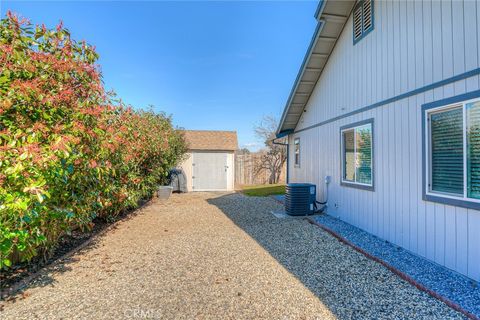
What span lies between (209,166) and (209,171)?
1.00 feet

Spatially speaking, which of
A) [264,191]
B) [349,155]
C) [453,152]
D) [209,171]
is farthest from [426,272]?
[209,171]

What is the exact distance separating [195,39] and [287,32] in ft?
14.2

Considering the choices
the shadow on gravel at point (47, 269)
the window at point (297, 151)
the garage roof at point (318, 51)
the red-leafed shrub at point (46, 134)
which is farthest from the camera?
the window at point (297, 151)

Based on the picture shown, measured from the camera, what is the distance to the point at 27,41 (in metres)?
3.62

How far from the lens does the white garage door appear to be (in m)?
16.3

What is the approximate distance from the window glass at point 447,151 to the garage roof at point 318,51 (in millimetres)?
3995

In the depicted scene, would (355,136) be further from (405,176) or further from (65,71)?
(65,71)

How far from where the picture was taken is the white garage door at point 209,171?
1630 cm

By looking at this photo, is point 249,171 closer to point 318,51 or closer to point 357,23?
point 318,51

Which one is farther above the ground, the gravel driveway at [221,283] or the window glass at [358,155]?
the window glass at [358,155]

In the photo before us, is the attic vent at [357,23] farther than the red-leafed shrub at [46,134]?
Yes

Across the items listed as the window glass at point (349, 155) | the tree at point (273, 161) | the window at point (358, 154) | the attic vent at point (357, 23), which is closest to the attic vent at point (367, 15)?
the attic vent at point (357, 23)

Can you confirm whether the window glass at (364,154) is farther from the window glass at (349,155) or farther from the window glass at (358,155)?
the window glass at (349,155)

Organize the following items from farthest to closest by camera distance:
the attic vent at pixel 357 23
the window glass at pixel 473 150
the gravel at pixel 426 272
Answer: the attic vent at pixel 357 23
the window glass at pixel 473 150
the gravel at pixel 426 272
